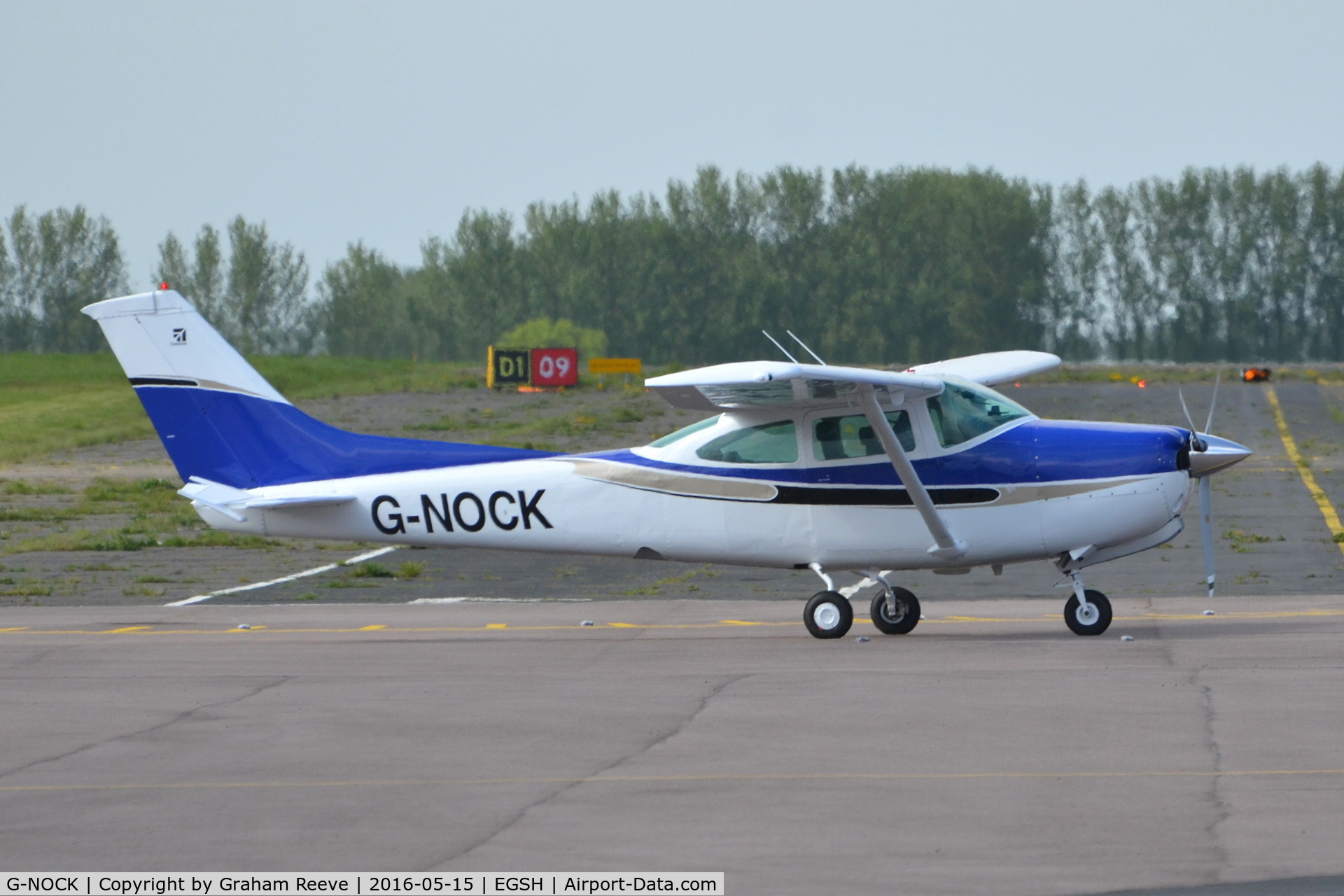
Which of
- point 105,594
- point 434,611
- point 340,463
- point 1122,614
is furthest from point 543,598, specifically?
point 1122,614

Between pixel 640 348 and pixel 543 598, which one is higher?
pixel 640 348

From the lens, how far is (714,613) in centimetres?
1479

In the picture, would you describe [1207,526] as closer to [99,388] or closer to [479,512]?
[479,512]

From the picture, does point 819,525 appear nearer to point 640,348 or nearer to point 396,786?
point 396,786

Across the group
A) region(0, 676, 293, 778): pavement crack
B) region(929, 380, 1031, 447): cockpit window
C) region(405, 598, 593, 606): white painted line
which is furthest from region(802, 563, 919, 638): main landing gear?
region(405, 598, 593, 606): white painted line

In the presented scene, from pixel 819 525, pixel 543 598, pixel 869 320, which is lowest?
pixel 543 598

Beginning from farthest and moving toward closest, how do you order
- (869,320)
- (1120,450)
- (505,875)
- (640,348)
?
1. (640,348)
2. (869,320)
3. (1120,450)
4. (505,875)

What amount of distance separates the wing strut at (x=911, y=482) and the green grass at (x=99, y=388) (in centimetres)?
3640

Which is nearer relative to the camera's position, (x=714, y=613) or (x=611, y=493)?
(x=611, y=493)

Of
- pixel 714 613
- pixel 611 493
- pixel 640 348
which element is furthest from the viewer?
pixel 640 348

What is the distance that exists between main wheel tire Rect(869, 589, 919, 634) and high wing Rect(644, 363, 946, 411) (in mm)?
1791

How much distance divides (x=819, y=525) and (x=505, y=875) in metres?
7.06

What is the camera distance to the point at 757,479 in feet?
40.4

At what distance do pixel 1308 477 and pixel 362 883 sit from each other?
2944cm
